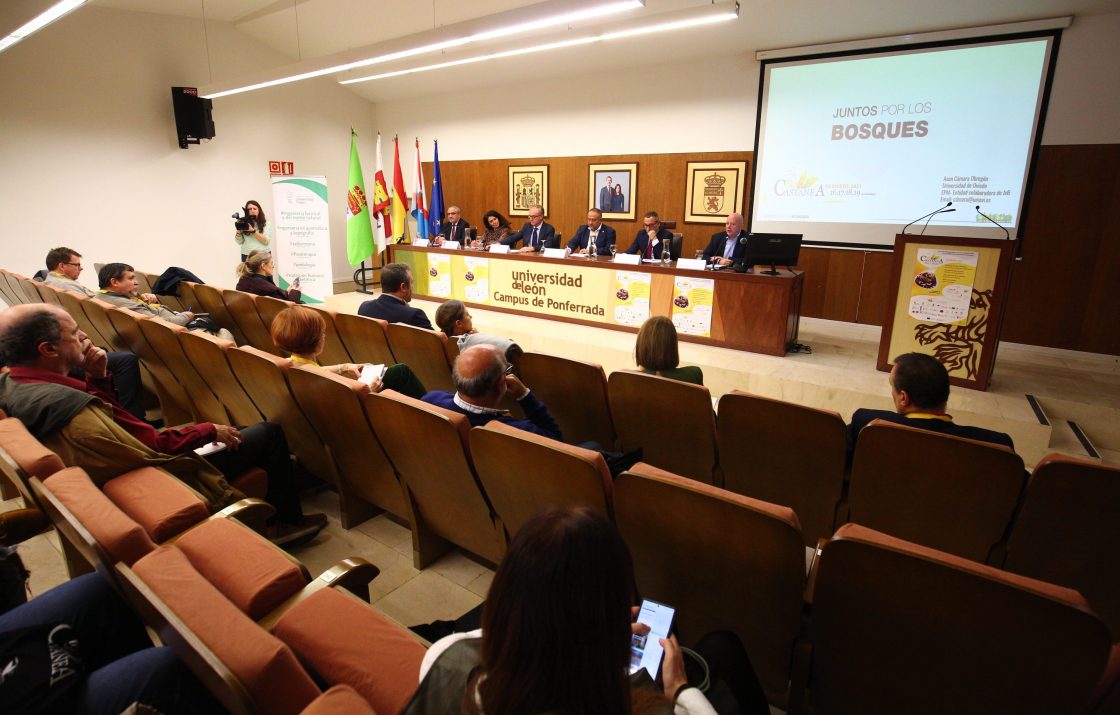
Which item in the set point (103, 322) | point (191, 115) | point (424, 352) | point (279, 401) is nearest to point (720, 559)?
point (279, 401)

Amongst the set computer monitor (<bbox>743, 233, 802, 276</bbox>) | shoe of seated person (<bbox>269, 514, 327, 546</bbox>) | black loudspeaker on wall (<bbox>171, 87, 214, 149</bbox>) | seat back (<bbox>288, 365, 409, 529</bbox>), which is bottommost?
shoe of seated person (<bbox>269, 514, 327, 546</bbox>)

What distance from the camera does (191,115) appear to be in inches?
306

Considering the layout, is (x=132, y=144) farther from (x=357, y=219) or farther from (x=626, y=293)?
(x=626, y=293)

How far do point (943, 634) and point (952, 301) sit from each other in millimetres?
4016

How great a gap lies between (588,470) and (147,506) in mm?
1246

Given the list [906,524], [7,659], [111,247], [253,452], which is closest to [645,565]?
[906,524]

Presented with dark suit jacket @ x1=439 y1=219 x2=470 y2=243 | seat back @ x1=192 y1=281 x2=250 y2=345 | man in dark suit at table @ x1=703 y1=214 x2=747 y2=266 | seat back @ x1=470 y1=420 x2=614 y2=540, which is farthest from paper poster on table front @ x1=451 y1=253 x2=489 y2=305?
seat back @ x1=470 y1=420 x2=614 y2=540

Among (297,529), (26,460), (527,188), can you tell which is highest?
(527,188)

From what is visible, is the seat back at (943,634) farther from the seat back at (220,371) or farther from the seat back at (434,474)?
the seat back at (220,371)

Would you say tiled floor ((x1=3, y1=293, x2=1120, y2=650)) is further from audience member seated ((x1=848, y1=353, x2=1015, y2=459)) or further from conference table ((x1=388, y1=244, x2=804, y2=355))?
audience member seated ((x1=848, y1=353, x2=1015, y2=459))

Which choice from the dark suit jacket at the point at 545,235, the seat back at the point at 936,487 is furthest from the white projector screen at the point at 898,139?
the seat back at the point at 936,487

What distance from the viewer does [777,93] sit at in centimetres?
674

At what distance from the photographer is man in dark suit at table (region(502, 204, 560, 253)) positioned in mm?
7125

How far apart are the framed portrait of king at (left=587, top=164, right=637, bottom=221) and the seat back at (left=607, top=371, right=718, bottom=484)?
19.7ft
